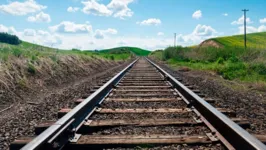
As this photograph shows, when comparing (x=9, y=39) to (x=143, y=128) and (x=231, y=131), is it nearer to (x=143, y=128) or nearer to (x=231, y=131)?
(x=143, y=128)

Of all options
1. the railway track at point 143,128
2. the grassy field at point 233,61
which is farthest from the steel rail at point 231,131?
the grassy field at point 233,61

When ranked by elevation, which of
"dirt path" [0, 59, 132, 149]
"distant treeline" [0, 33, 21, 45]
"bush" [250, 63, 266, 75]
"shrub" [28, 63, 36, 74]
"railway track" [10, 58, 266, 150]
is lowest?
"dirt path" [0, 59, 132, 149]

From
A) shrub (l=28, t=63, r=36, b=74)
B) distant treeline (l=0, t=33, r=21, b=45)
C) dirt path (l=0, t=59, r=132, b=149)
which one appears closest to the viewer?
dirt path (l=0, t=59, r=132, b=149)

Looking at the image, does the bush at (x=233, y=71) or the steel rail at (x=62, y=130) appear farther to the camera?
the bush at (x=233, y=71)

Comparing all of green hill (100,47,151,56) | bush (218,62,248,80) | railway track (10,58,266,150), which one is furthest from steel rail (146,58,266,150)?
green hill (100,47,151,56)

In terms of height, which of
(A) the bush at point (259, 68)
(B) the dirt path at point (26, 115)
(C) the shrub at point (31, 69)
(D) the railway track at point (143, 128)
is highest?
(C) the shrub at point (31, 69)

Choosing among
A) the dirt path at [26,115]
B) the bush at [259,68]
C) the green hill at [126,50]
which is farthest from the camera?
the green hill at [126,50]

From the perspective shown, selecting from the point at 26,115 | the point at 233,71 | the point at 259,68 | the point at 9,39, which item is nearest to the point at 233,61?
the point at 233,71

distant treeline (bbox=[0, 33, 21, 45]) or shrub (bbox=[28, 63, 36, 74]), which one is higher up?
distant treeline (bbox=[0, 33, 21, 45])

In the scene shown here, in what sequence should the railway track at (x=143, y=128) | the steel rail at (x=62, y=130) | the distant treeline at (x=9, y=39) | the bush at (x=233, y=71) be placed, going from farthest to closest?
the distant treeline at (x=9, y=39) → the bush at (x=233, y=71) → the railway track at (x=143, y=128) → the steel rail at (x=62, y=130)

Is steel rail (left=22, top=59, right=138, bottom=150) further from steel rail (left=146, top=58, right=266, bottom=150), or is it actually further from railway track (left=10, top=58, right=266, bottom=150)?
steel rail (left=146, top=58, right=266, bottom=150)

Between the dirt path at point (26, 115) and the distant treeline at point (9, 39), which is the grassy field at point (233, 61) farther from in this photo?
the distant treeline at point (9, 39)

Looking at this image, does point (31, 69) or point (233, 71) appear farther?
point (233, 71)

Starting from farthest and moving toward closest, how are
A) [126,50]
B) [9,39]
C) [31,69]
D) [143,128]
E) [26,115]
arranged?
[126,50] → [9,39] → [31,69] → [26,115] → [143,128]
